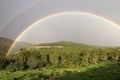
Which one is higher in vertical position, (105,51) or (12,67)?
(105,51)

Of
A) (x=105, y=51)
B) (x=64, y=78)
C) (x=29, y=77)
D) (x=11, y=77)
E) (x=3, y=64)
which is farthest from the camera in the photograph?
(x=3, y=64)

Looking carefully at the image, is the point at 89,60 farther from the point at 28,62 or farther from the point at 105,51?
the point at 28,62

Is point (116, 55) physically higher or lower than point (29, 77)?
higher

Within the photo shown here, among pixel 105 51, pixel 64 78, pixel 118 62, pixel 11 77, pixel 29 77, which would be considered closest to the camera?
pixel 64 78

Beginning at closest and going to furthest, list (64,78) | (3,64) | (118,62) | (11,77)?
(64,78), (11,77), (118,62), (3,64)

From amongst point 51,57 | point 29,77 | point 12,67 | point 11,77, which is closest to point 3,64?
point 12,67

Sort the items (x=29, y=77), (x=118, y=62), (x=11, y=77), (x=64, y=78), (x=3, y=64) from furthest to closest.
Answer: (x=3, y=64), (x=118, y=62), (x=11, y=77), (x=29, y=77), (x=64, y=78)

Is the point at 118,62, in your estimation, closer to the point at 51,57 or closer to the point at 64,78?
the point at 51,57

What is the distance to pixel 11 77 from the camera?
7138 centimetres

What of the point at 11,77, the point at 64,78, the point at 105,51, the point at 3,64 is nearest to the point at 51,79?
the point at 64,78

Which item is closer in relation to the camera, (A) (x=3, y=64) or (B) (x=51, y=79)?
(B) (x=51, y=79)

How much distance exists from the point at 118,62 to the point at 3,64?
167 feet

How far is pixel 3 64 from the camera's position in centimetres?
10762

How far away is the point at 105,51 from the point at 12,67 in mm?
37597
